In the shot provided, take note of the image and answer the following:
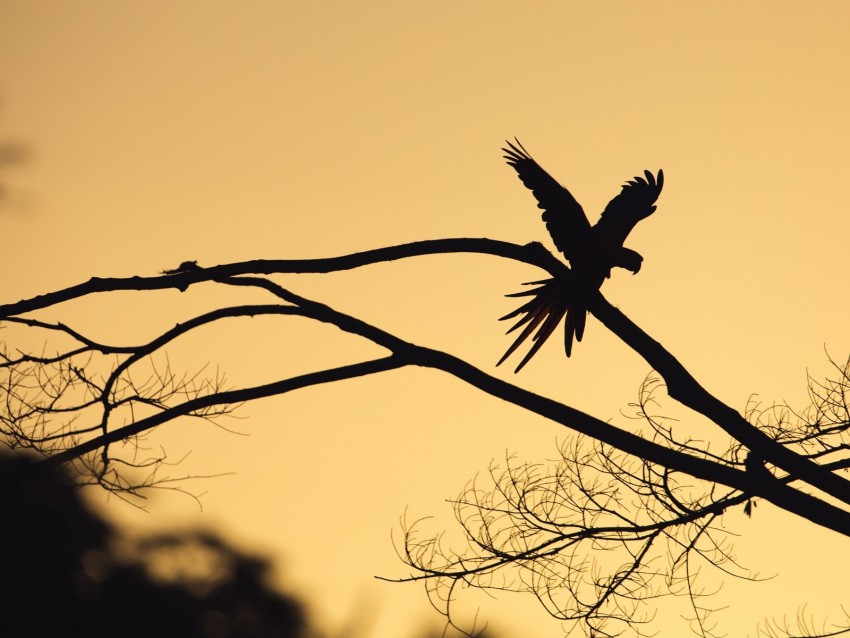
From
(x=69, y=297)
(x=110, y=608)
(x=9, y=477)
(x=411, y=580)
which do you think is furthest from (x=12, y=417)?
(x=110, y=608)

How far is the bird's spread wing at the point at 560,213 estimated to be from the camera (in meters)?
5.51

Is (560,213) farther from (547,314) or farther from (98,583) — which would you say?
(98,583)

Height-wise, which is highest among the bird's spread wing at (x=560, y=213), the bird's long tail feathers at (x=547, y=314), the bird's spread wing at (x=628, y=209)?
the bird's spread wing at (x=628, y=209)

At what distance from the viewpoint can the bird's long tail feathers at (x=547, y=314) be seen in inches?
206

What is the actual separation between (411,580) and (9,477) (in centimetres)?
231

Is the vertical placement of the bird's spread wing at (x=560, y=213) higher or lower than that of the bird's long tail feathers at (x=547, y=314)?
higher

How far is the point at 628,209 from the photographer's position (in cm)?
621

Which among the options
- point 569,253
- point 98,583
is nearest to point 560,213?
point 569,253

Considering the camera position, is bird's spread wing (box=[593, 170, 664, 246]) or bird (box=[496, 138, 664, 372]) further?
bird's spread wing (box=[593, 170, 664, 246])

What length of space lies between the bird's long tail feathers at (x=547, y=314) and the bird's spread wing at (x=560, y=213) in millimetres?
395

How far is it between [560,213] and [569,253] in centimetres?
26

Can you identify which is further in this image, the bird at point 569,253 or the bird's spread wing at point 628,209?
the bird's spread wing at point 628,209

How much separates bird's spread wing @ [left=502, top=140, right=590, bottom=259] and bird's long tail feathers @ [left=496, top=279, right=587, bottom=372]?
395 millimetres

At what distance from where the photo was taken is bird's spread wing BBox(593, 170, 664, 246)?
5910 mm
